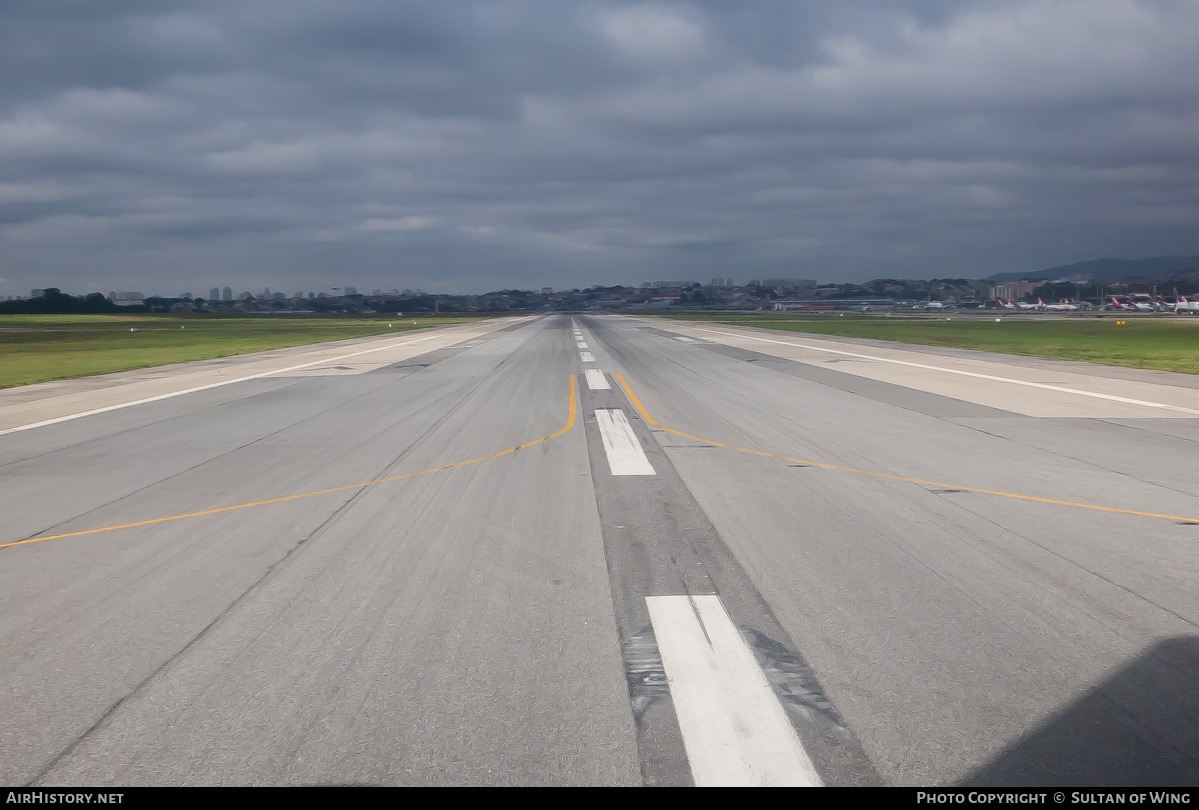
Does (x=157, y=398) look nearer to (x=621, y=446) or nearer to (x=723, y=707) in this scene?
(x=621, y=446)

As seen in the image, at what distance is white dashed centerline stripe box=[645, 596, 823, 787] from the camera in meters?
3.03

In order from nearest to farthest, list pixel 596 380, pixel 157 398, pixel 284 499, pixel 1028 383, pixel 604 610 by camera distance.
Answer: pixel 604 610, pixel 284 499, pixel 157 398, pixel 1028 383, pixel 596 380

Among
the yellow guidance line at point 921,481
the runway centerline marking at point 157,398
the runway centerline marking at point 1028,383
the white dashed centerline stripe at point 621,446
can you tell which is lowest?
the runway centerline marking at point 1028,383

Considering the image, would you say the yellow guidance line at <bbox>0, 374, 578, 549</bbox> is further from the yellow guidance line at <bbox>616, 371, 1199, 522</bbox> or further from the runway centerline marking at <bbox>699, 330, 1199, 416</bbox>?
the runway centerline marking at <bbox>699, 330, 1199, 416</bbox>

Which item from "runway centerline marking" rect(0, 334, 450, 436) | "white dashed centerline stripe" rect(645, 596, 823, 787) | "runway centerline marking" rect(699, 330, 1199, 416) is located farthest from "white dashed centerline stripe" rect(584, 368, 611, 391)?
"white dashed centerline stripe" rect(645, 596, 823, 787)

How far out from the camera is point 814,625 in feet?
14.4

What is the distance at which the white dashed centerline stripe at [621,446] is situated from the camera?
8.87 metres

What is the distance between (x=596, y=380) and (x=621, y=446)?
9287mm

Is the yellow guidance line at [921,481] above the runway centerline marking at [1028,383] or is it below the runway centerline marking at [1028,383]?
above

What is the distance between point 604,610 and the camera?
4.64m

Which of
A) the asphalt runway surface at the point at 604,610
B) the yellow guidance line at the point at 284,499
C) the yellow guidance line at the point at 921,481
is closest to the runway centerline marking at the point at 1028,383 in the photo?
the asphalt runway surface at the point at 604,610

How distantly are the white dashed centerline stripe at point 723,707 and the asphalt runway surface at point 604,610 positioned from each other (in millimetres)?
17

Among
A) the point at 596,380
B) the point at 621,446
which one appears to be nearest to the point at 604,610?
the point at 621,446

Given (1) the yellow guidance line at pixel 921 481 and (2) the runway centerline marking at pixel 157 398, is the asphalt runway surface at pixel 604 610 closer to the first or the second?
(1) the yellow guidance line at pixel 921 481
